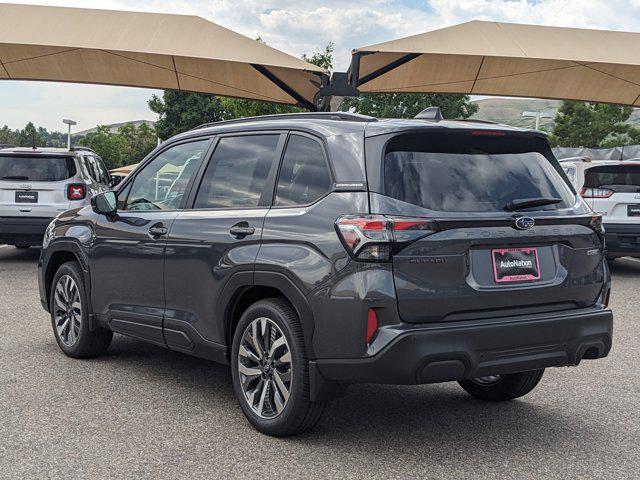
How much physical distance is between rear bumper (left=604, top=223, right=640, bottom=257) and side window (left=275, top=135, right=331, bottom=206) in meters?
9.18

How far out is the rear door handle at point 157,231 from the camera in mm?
5558

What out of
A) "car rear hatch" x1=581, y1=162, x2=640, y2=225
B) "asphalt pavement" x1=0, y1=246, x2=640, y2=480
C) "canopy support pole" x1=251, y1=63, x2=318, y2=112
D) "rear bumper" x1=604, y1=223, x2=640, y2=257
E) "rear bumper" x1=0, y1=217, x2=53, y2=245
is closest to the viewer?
"asphalt pavement" x1=0, y1=246, x2=640, y2=480

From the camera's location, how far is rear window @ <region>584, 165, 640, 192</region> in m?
13.2

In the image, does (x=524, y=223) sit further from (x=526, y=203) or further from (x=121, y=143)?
(x=121, y=143)

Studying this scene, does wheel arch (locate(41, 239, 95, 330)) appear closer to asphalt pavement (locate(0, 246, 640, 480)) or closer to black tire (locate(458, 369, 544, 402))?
asphalt pavement (locate(0, 246, 640, 480))

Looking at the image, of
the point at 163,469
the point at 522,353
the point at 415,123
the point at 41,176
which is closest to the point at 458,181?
the point at 415,123

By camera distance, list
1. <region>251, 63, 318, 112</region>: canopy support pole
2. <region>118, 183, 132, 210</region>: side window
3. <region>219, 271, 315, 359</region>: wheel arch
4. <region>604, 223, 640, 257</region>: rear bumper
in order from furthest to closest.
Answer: <region>251, 63, 318, 112</region>: canopy support pole, <region>604, 223, 640, 257</region>: rear bumper, <region>118, 183, 132, 210</region>: side window, <region>219, 271, 315, 359</region>: wheel arch

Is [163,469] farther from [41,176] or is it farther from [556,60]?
[556,60]

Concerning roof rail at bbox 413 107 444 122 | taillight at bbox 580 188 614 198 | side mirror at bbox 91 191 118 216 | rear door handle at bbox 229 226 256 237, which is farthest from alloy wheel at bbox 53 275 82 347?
taillight at bbox 580 188 614 198

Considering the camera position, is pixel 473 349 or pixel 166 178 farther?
pixel 166 178

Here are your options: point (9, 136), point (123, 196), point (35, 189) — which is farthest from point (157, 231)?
point (9, 136)

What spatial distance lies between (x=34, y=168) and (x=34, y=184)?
0.30 meters

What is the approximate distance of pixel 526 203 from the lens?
4.51 meters

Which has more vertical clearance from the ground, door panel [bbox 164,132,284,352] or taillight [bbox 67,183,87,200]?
door panel [bbox 164,132,284,352]
